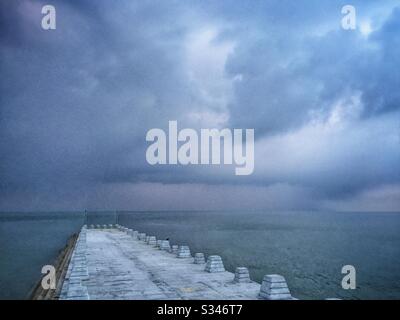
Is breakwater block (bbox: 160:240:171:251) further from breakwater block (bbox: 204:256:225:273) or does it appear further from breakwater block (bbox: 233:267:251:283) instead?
breakwater block (bbox: 233:267:251:283)

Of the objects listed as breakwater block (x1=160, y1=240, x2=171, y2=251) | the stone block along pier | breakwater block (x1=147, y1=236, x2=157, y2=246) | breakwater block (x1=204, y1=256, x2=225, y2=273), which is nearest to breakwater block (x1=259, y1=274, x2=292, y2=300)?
the stone block along pier

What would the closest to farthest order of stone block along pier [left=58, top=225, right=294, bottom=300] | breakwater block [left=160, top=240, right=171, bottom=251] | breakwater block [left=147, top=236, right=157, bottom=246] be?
stone block along pier [left=58, top=225, right=294, bottom=300], breakwater block [left=160, top=240, right=171, bottom=251], breakwater block [left=147, top=236, right=157, bottom=246]

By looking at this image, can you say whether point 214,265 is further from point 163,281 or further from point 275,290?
point 275,290

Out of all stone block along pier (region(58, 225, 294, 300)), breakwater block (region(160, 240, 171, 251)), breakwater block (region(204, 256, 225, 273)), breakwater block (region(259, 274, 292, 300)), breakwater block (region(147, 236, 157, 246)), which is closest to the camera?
breakwater block (region(259, 274, 292, 300))

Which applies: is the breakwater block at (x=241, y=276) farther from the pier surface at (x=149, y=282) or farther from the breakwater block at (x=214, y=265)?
the breakwater block at (x=214, y=265)

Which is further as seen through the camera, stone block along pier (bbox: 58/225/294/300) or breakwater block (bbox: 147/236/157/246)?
breakwater block (bbox: 147/236/157/246)

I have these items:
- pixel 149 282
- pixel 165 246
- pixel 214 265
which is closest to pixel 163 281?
pixel 149 282

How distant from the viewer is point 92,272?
19.6 m

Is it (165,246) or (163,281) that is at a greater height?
(163,281)

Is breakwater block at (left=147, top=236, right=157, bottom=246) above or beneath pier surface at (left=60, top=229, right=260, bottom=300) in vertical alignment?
beneath

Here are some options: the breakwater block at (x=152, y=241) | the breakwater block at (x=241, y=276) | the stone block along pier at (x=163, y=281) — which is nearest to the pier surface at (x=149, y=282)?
the stone block along pier at (x=163, y=281)

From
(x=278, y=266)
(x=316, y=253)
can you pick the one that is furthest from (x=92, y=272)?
(x=316, y=253)
